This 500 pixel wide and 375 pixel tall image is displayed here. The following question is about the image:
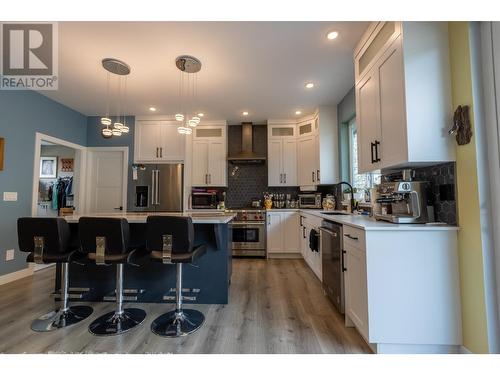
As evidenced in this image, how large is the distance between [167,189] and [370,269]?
Answer: 12.6 feet

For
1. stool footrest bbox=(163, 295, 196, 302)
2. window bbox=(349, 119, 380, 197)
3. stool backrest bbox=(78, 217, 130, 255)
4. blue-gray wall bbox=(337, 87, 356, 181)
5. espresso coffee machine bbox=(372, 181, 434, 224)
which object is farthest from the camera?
blue-gray wall bbox=(337, 87, 356, 181)

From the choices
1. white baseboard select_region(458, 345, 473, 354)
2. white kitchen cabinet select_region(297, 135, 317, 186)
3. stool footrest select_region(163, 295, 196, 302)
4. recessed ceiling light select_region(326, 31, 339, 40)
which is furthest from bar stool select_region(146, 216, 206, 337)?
white kitchen cabinet select_region(297, 135, 317, 186)

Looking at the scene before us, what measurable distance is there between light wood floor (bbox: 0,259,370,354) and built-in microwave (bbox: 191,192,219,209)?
2072 millimetres

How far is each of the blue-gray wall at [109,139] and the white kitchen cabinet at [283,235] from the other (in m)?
3.01

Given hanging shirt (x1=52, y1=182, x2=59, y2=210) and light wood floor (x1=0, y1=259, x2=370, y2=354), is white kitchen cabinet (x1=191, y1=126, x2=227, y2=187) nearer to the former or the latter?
light wood floor (x1=0, y1=259, x2=370, y2=354)

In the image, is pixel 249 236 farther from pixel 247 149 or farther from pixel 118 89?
pixel 118 89

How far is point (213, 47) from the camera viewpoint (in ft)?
7.86

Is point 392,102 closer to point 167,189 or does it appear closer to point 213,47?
point 213,47

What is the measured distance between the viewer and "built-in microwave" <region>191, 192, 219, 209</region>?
180 inches

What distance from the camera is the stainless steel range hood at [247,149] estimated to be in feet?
15.1

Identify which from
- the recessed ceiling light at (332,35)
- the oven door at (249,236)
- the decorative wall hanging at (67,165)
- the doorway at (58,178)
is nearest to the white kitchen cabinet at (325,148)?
the oven door at (249,236)

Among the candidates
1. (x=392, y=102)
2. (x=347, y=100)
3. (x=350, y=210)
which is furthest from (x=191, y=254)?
(x=347, y=100)
